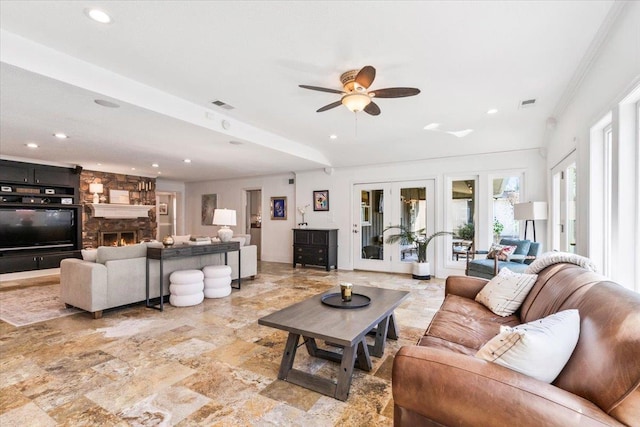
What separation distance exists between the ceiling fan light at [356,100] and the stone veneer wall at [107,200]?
7168mm

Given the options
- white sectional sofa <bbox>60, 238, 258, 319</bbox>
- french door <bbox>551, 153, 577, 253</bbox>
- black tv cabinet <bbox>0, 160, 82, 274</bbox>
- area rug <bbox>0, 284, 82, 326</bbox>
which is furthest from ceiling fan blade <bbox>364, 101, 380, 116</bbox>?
black tv cabinet <bbox>0, 160, 82, 274</bbox>

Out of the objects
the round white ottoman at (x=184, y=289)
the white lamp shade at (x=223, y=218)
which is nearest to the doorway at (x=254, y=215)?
the white lamp shade at (x=223, y=218)

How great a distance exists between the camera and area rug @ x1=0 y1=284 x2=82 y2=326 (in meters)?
3.63

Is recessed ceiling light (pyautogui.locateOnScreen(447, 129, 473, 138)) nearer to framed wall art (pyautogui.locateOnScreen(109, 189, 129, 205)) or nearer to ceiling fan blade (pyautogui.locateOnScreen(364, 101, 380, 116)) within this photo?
ceiling fan blade (pyautogui.locateOnScreen(364, 101, 380, 116))

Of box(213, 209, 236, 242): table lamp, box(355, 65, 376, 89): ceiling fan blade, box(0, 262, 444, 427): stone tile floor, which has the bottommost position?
box(0, 262, 444, 427): stone tile floor

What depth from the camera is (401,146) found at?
18.3ft

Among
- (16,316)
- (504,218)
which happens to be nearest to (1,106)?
(16,316)

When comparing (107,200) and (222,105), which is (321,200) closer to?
(222,105)

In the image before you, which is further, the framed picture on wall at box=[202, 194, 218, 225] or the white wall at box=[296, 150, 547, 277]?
the framed picture on wall at box=[202, 194, 218, 225]

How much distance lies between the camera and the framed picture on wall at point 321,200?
7359 millimetres

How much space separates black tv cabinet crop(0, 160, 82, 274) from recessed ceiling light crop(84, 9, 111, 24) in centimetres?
600

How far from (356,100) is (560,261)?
2.13 m

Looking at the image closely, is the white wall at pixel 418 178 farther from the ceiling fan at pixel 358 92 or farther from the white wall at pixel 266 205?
the ceiling fan at pixel 358 92

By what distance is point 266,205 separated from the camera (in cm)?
844
